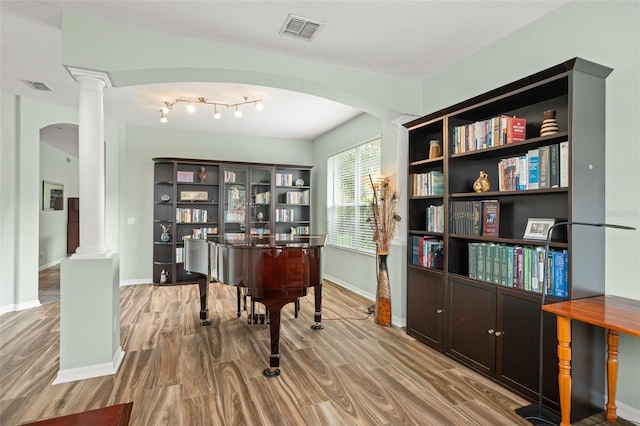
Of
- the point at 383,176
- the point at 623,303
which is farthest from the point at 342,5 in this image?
the point at 623,303

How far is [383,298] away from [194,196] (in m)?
3.86

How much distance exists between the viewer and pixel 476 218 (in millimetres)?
2707

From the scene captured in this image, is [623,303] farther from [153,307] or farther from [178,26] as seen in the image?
[153,307]

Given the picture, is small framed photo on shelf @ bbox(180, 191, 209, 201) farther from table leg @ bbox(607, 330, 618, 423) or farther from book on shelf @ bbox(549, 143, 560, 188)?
table leg @ bbox(607, 330, 618, 423)

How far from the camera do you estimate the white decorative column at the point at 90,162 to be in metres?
2.63

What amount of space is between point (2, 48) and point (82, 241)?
2043mm

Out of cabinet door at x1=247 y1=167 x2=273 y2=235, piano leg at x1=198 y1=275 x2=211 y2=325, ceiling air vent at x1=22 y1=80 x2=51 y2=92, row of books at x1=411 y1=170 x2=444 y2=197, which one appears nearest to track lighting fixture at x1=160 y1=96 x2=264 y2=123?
ceiling air vent at x1=22 y1=80 x2=51 y2=92

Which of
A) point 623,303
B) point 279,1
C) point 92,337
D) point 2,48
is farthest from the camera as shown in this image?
point 2,48

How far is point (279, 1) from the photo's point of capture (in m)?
2.29

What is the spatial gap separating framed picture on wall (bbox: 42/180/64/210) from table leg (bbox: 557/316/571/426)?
27.0 feet

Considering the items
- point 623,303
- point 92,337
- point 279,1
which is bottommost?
point 92,337

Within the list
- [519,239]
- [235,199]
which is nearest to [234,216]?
[235,199]

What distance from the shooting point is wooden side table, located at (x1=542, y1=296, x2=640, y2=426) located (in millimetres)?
Answer: 1652

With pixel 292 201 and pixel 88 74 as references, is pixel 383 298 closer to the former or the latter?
pixel 292 201
